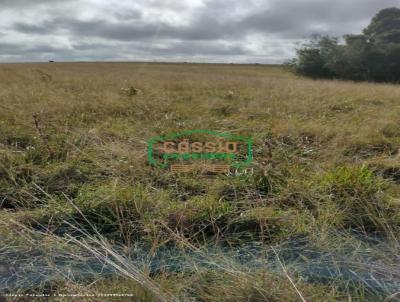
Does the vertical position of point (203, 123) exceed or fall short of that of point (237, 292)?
it exceeds it

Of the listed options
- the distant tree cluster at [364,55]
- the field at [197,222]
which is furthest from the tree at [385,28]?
the field at [197,222]

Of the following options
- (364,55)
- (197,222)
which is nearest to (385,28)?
(364,55)

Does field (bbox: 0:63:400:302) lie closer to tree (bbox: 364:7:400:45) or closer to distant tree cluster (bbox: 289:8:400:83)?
distant tree cluster (bbox: 289:8:400:83)

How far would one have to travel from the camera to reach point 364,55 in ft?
80.1

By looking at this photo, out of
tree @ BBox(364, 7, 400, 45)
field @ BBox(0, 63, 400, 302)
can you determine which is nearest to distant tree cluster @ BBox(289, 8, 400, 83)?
tree @ BBox(364, 7, 400, 45)

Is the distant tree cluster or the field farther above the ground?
the distant tree cluster

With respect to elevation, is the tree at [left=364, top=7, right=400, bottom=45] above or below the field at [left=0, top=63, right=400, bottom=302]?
above

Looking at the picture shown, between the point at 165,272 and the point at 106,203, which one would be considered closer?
the point at 165,272

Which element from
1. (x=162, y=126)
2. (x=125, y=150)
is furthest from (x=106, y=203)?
(x=162, y=126)

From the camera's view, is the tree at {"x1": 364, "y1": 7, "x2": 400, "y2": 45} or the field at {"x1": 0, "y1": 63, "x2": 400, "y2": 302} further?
the tree at {"x1": 364, "y1": 7, "x2": 400, "y2": 45}

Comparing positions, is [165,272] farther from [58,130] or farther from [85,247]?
[58,130]

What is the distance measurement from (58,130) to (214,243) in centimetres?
292

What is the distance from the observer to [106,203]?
2133 mm

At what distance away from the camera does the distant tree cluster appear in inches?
953
